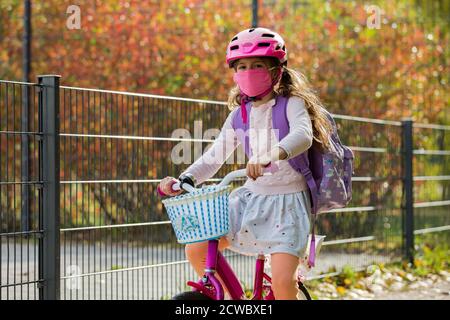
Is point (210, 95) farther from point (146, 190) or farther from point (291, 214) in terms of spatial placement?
point (291, 214)

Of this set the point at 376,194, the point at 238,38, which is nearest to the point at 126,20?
the point at 376,194

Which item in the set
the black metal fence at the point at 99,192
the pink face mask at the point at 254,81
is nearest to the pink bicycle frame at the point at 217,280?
the pink face mask at the point at 254,81

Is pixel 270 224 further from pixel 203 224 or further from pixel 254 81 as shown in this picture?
pixel 254 81

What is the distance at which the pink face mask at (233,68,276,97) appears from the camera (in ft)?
17.2

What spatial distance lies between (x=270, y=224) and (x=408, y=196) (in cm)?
649

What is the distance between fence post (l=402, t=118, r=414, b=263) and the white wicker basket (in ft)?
22.6

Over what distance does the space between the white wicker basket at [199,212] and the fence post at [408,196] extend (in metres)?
6.90

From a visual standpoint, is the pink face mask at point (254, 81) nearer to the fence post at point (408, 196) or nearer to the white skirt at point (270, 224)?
the white skirt at point (270, 224)

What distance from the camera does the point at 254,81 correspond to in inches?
207

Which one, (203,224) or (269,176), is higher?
(269,176)

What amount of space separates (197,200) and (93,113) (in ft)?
9.04

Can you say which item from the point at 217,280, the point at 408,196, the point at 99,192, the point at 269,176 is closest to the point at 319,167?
the point at 269,176

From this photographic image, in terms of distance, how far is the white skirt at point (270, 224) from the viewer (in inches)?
203

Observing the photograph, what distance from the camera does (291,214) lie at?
524 cm
